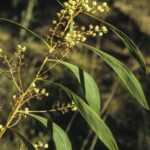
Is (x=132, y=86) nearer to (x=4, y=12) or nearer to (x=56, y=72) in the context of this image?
(x=56, y=72)

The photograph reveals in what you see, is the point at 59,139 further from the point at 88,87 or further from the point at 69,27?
the point at 69,27

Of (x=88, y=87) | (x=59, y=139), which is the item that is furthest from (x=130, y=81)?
(x=59, y=139)

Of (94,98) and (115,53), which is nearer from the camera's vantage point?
(94,98)

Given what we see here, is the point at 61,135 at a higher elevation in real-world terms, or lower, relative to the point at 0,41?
higher

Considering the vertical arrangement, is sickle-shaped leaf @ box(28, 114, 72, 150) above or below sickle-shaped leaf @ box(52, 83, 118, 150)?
below

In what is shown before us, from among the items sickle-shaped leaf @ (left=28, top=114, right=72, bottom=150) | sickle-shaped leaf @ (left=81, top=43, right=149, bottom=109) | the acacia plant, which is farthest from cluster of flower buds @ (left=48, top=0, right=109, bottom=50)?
sickle-shaped leaf @ (left=28, top=114, right=72, bottom=150)

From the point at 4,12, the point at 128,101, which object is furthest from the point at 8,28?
the point at 128,101

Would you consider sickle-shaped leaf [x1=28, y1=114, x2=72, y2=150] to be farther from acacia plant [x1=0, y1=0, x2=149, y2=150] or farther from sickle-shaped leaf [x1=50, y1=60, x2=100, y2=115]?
sickle-shaped leaf [x1=50, y1=60, x2=100, y2=115]

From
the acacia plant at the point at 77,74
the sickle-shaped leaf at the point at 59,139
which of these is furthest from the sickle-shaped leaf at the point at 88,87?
the sickle-shaped leaf at the point at 59,139

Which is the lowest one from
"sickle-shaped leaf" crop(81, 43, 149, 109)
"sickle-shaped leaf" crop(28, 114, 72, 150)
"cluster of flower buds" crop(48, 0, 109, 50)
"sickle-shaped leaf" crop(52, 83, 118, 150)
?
"sickle-shaped leaf" crop(28, 114, 72, 150)
